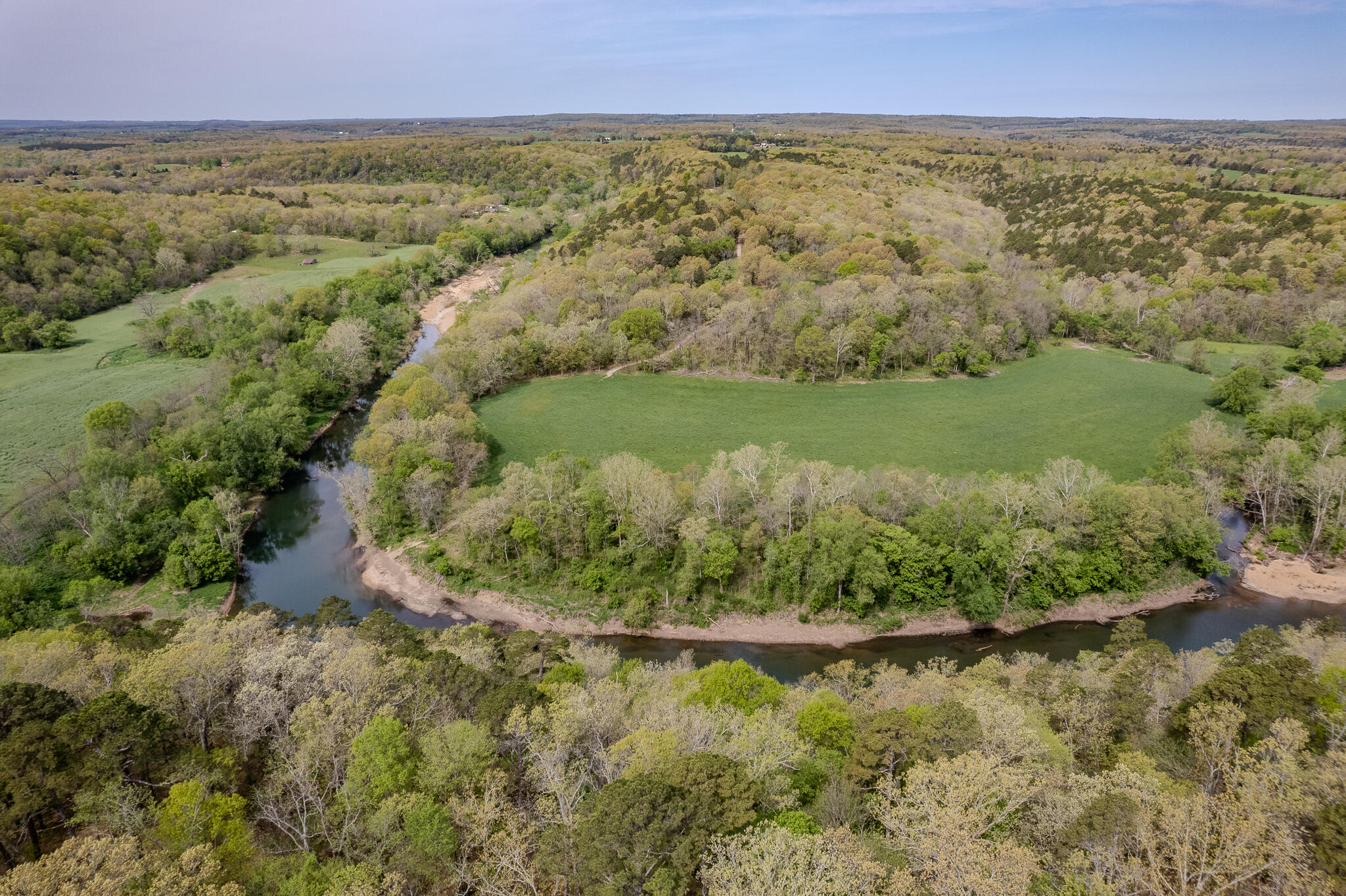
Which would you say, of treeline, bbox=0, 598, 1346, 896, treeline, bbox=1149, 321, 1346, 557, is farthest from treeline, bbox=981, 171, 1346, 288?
treeline, bbox=0, 598, 1346, 896

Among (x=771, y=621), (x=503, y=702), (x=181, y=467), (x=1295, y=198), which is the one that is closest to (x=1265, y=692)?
(x=771, y=621)

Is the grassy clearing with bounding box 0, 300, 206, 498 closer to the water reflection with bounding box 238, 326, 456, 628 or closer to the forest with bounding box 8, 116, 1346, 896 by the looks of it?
the forest with bounding box 8, 116, 1346, 896

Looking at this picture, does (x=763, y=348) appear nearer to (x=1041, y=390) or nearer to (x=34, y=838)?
(x=1041, y=390)

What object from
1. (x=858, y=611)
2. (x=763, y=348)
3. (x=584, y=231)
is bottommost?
(x=858, y=611)

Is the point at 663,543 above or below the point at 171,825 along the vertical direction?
below

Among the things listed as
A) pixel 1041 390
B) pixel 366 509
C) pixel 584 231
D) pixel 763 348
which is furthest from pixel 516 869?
pixel 584 231

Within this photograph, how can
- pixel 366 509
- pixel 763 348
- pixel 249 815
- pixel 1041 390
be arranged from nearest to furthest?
pixel 249 815
pixel 366 509
pixel 1041 390
pixel 763 348
